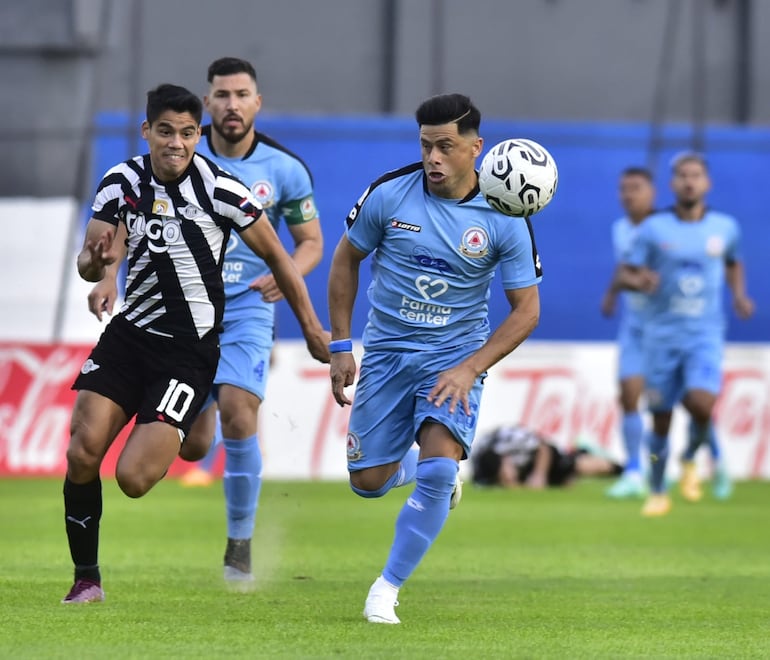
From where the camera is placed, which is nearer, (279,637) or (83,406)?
(279,637)

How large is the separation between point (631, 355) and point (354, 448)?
8349 millimetres

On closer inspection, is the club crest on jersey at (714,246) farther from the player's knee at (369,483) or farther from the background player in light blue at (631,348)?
the player's knee at (369,483)

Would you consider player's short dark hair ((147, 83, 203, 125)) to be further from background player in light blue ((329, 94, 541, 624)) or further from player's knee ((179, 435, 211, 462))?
player's knee ((179, 435, 211, 462))

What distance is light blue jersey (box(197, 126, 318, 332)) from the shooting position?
891 centimetres

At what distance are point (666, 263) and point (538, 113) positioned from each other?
25.4 ft

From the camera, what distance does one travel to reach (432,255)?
736cm

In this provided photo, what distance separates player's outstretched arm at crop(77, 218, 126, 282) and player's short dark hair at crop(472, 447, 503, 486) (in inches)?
391

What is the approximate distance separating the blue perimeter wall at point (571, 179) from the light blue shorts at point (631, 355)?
14.7ft

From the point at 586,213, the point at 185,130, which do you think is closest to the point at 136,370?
the point at 185,130

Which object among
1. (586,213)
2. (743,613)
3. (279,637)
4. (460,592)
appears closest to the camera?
(279,637)

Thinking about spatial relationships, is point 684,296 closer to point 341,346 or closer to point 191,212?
point 341,346

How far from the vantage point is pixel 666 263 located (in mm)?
14555

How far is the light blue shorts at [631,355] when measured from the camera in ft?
50.9

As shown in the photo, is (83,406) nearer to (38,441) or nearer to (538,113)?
(38,441)
